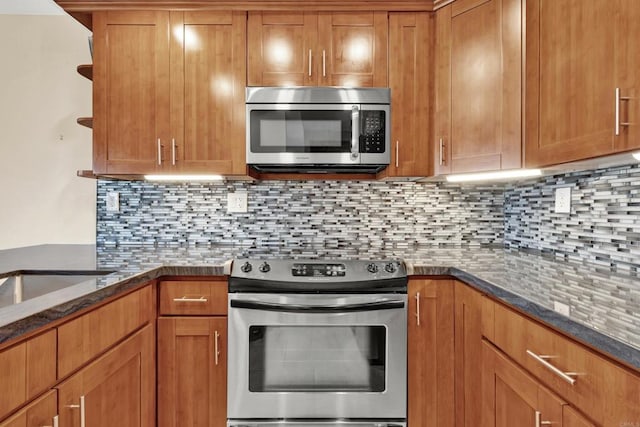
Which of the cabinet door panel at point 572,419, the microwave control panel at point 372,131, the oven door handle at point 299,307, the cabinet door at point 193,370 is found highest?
the microwave control panel at point 372,131

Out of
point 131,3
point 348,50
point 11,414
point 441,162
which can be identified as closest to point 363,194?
point 441,162

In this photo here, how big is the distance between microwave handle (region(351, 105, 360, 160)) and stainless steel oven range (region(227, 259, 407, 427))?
0.59 meters

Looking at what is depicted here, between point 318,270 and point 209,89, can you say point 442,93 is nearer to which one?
point 318,270

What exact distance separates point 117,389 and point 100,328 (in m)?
0.27

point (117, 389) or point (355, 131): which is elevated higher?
point (355, 131)

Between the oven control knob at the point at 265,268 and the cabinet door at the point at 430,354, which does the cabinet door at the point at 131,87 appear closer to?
the oven control knob at the point at 265,268

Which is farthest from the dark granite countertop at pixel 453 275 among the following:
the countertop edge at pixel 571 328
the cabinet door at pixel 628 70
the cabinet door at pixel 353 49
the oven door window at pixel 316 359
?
the cabinet door at pixel 353 49

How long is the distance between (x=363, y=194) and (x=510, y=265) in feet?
2.94

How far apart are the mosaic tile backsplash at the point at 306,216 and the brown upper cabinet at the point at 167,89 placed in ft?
1.12

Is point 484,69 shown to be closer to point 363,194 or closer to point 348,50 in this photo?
point 348,50

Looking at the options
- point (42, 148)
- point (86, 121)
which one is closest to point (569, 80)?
point (86, 121)

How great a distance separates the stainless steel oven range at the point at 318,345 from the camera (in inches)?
64.2

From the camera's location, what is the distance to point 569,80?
1295mm

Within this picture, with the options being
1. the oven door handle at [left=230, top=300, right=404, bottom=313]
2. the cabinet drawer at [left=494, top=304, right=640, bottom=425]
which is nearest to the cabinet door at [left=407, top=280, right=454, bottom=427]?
the oven door handle at [left=230, top=300, right=404, bottom=313]
